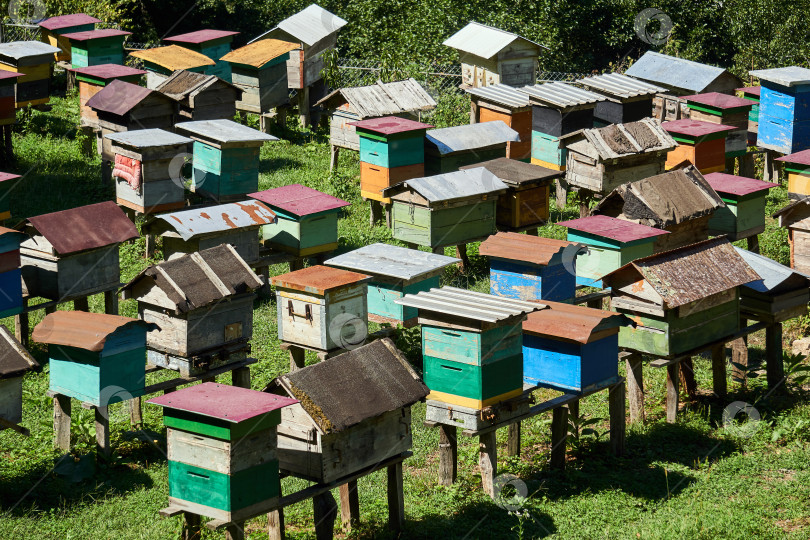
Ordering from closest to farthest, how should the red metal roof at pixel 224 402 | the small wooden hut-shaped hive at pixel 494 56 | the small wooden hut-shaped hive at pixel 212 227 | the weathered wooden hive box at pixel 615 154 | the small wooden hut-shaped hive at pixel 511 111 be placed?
1. the red metal roof at pixel 224 402
2. the small wooden hut-shaped hive at pixel 212 227
3. the weathered wooden hive box at pixel 615 154
4. the small wooden hut-shaped hive at pixel 511 111
5. the small wooden hut-shaped hive at pixel 494 56

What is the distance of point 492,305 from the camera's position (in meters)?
9.09

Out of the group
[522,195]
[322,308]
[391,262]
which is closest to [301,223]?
[391,262]

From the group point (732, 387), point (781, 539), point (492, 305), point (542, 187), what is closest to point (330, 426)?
point (492, 305)

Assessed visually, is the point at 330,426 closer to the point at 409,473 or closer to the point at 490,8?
the point at 409,473

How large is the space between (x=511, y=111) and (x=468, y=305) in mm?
8847

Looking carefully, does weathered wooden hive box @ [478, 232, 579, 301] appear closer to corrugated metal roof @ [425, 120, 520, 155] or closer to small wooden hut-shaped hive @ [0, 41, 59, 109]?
corrugated metal roof @ [425, 120, 520, 155]

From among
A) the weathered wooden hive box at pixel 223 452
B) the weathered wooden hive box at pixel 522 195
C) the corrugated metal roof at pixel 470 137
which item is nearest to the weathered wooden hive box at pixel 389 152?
the corrugated metal roof at pixel 470 137

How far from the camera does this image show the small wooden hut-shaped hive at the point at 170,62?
1873 cm

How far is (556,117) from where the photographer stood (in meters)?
17.0

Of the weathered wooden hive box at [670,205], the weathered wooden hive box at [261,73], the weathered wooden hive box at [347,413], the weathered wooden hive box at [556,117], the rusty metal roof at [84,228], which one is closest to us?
the weathered wooden hive box at [347,413]

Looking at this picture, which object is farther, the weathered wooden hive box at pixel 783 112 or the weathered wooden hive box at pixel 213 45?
the weathered wooden hive box at pixel 213 45

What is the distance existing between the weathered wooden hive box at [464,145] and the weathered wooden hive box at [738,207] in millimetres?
3460

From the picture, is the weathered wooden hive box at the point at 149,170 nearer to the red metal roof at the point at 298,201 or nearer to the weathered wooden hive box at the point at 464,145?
the red metal roof at the point at 298,201

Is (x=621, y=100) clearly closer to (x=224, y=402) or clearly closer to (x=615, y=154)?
(x=615, y=154)
